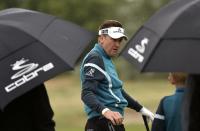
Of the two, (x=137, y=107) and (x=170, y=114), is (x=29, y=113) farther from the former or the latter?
(x=137, y=107)

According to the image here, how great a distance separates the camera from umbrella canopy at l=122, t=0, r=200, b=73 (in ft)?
18.1

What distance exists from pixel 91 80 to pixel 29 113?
1.14 m

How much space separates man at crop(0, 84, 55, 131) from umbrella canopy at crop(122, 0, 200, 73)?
30.8 inches

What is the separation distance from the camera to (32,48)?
613 centimetres

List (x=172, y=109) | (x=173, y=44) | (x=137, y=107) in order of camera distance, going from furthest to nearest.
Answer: (x=137, y=107), (x=172, y=109), (x=173, y=44)

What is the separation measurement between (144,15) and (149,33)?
60049 mm

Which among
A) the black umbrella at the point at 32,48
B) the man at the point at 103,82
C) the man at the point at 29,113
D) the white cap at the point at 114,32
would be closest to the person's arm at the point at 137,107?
the man at the point at 103,82

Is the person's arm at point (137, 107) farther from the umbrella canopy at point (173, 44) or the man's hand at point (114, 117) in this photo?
the umbrella canopy at point (173, 44)

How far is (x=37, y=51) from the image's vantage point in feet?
20.0

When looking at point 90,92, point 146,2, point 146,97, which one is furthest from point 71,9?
point 90,92

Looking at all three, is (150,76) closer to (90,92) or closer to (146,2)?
(146,2)

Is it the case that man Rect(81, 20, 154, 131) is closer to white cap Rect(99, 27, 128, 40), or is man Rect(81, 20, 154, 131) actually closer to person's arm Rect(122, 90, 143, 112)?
white cap Rect(99, 27, 128, 40)

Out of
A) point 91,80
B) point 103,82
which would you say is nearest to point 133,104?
point 103,82

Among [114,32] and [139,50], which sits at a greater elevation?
[114,32]
